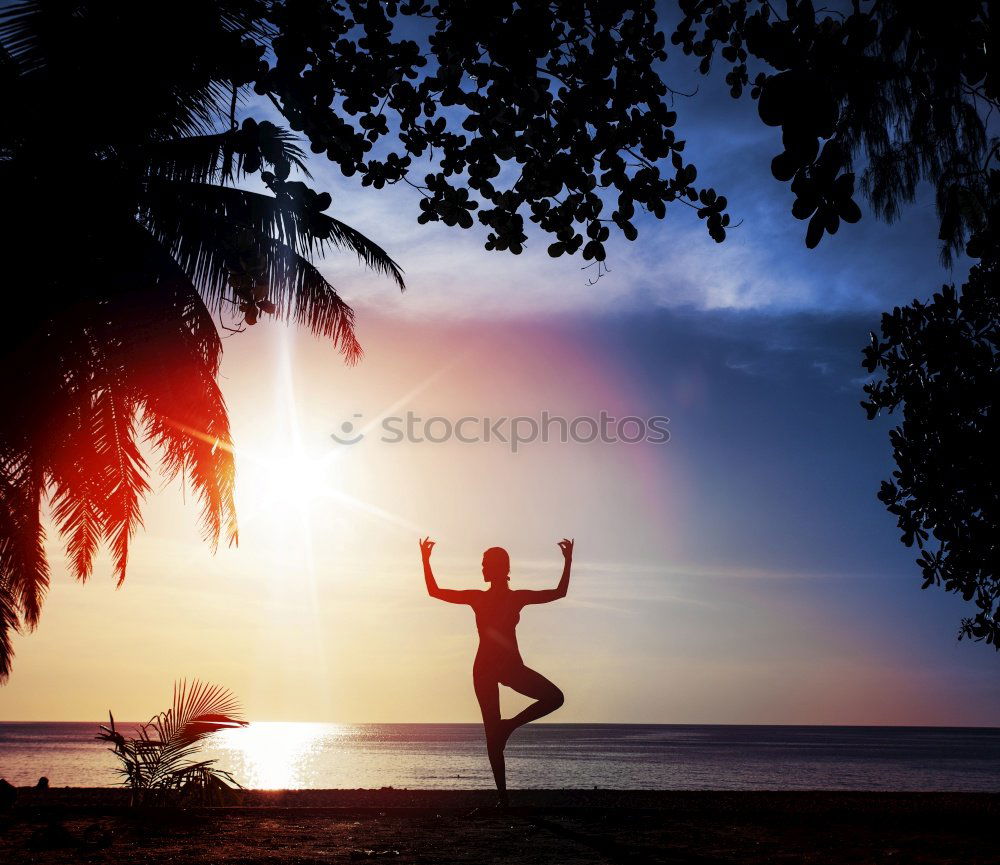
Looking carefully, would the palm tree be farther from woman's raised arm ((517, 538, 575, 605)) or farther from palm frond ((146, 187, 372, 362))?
woman's raised arm ((517, 538, 575, 605))

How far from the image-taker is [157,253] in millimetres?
11820

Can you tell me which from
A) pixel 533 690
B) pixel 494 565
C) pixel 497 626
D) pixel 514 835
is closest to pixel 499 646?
pixel 497 626

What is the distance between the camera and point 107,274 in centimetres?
1148

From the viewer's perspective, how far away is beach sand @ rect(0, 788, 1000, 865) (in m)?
6.61

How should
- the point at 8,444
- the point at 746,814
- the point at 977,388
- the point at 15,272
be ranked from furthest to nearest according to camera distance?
the point at 8,444 → the point at 15,272 → the point at 977,388 → the point at 746,814

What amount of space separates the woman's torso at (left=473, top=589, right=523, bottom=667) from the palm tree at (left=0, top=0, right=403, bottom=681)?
469 centimetres

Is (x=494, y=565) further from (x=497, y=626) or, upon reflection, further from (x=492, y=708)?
(x=492, y=708)


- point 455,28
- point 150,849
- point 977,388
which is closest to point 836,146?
point 455,28

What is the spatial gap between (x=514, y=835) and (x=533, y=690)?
1744 millimetres

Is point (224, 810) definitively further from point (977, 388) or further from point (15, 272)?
point (977, 388)

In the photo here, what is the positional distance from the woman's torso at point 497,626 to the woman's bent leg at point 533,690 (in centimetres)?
14

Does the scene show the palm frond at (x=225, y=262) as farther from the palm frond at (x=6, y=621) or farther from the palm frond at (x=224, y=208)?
the palm frond at (x=6, y=621)

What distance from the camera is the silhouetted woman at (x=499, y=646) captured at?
9.00 m

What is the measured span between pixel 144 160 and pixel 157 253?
5.12 feet
